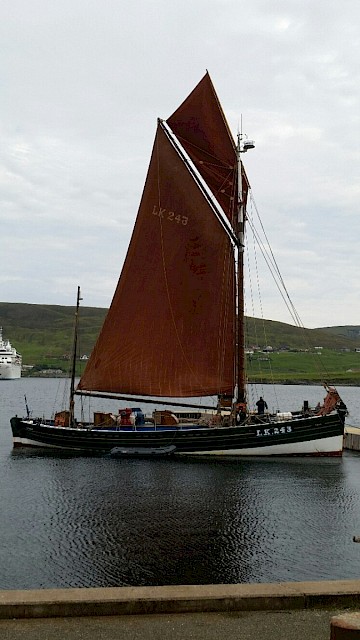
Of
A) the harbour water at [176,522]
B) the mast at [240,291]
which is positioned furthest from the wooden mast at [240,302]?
the harbour water at [176,522]

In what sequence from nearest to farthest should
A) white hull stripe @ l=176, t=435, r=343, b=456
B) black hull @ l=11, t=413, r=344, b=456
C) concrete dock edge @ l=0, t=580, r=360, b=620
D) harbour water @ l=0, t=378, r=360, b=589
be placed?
concrete dock edge @ l=0, t=580, r=360, b=620 < harbour water @ l=0, t=378, r=360, b=589 < black hull @ l=11, t=413, r=344, b=456 < white hull stripe @ l=176, t=435, r=343, b=456

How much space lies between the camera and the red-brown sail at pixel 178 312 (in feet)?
144

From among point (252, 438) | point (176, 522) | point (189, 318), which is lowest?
point (176, 522)

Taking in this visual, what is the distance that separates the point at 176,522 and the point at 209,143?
29.9 meters

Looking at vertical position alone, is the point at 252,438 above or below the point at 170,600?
below

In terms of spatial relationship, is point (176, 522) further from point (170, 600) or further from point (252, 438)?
point (252, 438)

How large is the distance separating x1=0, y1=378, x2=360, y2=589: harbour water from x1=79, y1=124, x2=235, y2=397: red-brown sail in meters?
5.92

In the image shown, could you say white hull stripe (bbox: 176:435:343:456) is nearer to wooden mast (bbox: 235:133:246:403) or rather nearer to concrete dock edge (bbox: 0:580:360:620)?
wooden mast (bbox: 235:133:246:403)

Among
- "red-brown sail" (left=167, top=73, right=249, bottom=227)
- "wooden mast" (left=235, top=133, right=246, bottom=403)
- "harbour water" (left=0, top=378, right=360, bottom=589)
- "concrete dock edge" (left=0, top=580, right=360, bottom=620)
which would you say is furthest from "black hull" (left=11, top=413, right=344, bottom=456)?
"concrete dock edge" (left=0, top=580, right=360, bottom=620)

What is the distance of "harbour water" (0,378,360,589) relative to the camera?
725 inches

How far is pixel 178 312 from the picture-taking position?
44.1m

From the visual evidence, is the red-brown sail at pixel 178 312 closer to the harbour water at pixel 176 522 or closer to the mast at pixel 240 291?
the mast at pixel 240 291

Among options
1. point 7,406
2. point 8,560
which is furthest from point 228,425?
point 7,406

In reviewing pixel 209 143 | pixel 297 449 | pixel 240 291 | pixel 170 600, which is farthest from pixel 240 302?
pixel 170 600
